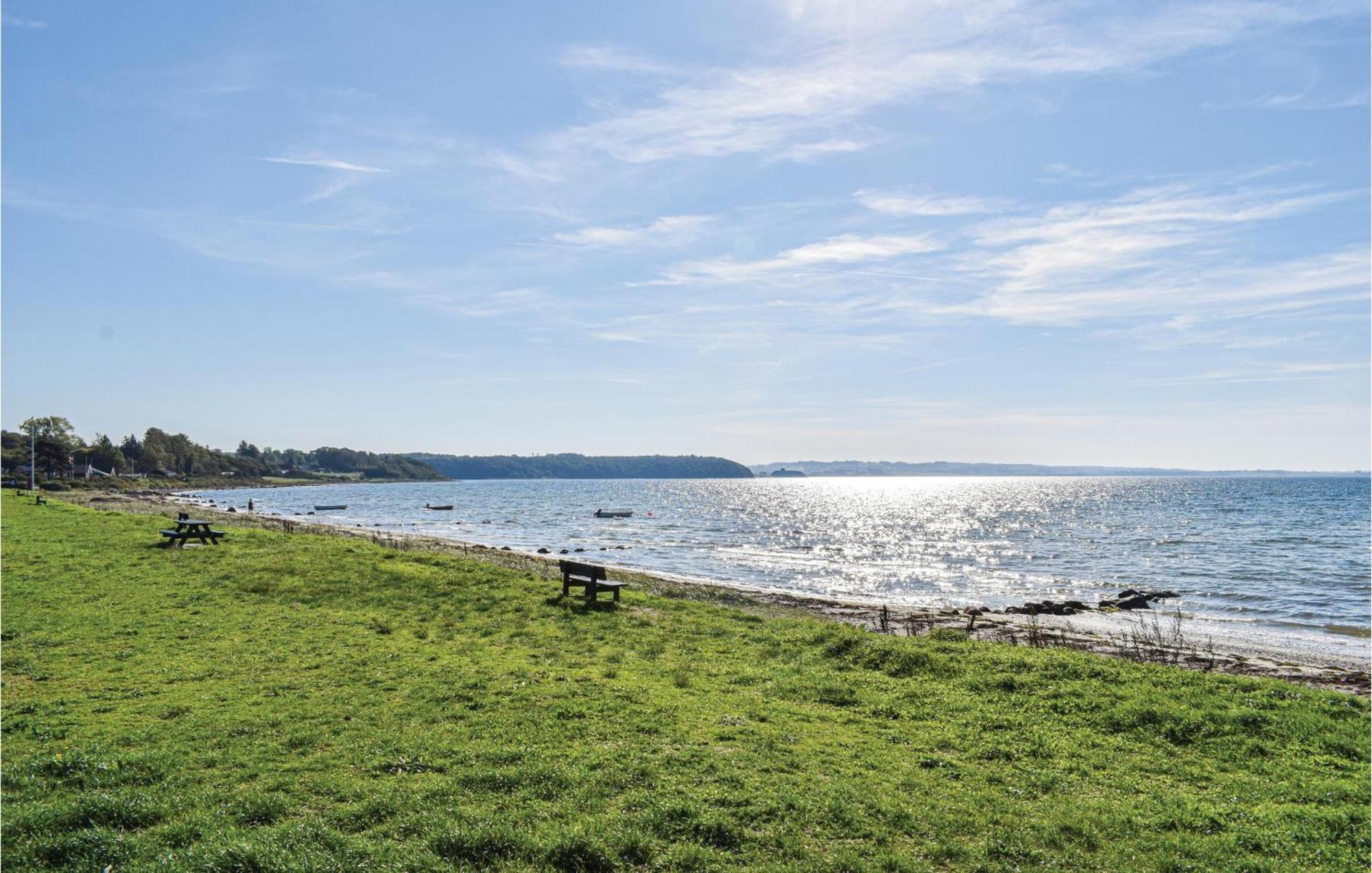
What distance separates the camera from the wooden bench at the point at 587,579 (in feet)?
95.2

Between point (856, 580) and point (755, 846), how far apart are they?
51558 millimetres

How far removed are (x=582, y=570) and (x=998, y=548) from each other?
220 feet

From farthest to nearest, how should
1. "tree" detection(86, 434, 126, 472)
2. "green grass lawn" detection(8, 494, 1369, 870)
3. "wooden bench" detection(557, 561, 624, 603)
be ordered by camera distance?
"tree" detection(86, 434, 126, 472) < "wooden bench" detection(557, 561, 624, 603) < "green grass lawn" detection(8, 494, 1369, 870)

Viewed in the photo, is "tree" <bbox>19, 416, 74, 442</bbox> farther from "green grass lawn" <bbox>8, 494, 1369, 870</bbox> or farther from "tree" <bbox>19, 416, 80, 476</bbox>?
"green grass lawn" <bbox>8, 494, 1369, 870</bbox>

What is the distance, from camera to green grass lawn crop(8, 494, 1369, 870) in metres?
9.31

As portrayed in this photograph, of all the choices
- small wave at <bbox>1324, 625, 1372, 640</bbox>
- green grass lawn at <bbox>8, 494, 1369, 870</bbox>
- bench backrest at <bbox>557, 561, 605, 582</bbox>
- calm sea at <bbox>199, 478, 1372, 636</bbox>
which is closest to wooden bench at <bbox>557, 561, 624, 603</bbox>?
bench backrest at <bbox>557, 561, 605, 582</bbox>

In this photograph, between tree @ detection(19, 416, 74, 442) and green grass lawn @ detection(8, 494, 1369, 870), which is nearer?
green grass lawn @ detection(8, 494, 1369, 870)

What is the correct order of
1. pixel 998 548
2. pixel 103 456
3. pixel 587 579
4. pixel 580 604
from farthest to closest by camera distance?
1. pixel 103 456
2. pixel 998 548
3. pixel 587 579
4. pixel 580 604

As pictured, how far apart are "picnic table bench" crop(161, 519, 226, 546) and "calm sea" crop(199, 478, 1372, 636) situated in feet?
105

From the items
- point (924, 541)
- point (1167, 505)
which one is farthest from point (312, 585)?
point (1167, 505)

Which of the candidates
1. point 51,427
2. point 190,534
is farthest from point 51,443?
point 190,534

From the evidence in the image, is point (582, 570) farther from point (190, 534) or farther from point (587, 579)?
point (190, 534)

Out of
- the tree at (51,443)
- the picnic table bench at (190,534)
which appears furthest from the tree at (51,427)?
the picnic table bench at (190,534)

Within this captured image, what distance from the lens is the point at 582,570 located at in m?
30.3
